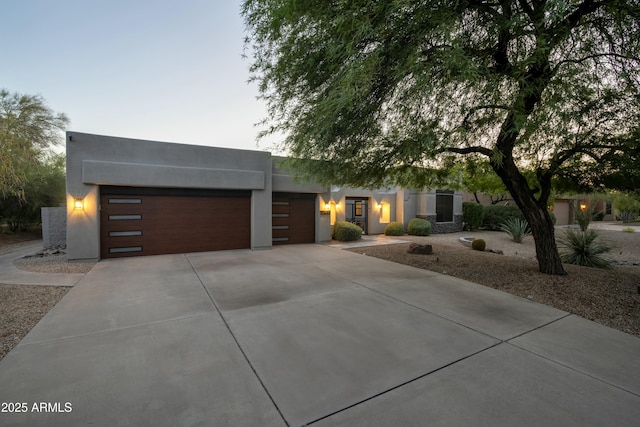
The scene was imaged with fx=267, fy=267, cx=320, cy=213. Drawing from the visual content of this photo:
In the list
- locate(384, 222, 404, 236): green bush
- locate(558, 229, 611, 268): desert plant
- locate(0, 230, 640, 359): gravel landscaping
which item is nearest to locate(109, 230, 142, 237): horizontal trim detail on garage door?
locate(0, 230, 640, 359): gravel landscaping

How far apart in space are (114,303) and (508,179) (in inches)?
332

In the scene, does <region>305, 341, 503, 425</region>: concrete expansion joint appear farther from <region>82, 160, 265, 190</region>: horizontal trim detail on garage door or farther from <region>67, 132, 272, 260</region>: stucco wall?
<region>82, 160, 265, 190</region>: horizontal trim detail on garage door

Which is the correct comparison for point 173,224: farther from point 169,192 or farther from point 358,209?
point 358,209

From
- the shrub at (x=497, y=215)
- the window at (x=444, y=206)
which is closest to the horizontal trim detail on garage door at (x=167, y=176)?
the window at (x=444, y=206)

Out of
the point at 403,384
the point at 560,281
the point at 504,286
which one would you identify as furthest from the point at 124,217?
the point at 560,281

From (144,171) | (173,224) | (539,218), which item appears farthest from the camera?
(173,224)

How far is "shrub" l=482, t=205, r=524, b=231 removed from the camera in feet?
54.5

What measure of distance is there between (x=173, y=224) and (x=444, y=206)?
586 inches

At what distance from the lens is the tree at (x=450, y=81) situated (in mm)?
3809

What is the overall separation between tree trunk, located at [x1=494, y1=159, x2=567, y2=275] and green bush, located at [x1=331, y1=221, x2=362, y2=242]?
657 centimetres

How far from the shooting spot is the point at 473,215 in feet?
56.5

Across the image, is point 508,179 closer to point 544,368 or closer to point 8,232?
point 544,368

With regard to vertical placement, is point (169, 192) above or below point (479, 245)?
above

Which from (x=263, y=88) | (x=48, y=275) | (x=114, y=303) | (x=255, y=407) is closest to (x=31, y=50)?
(x=48, y=275)
